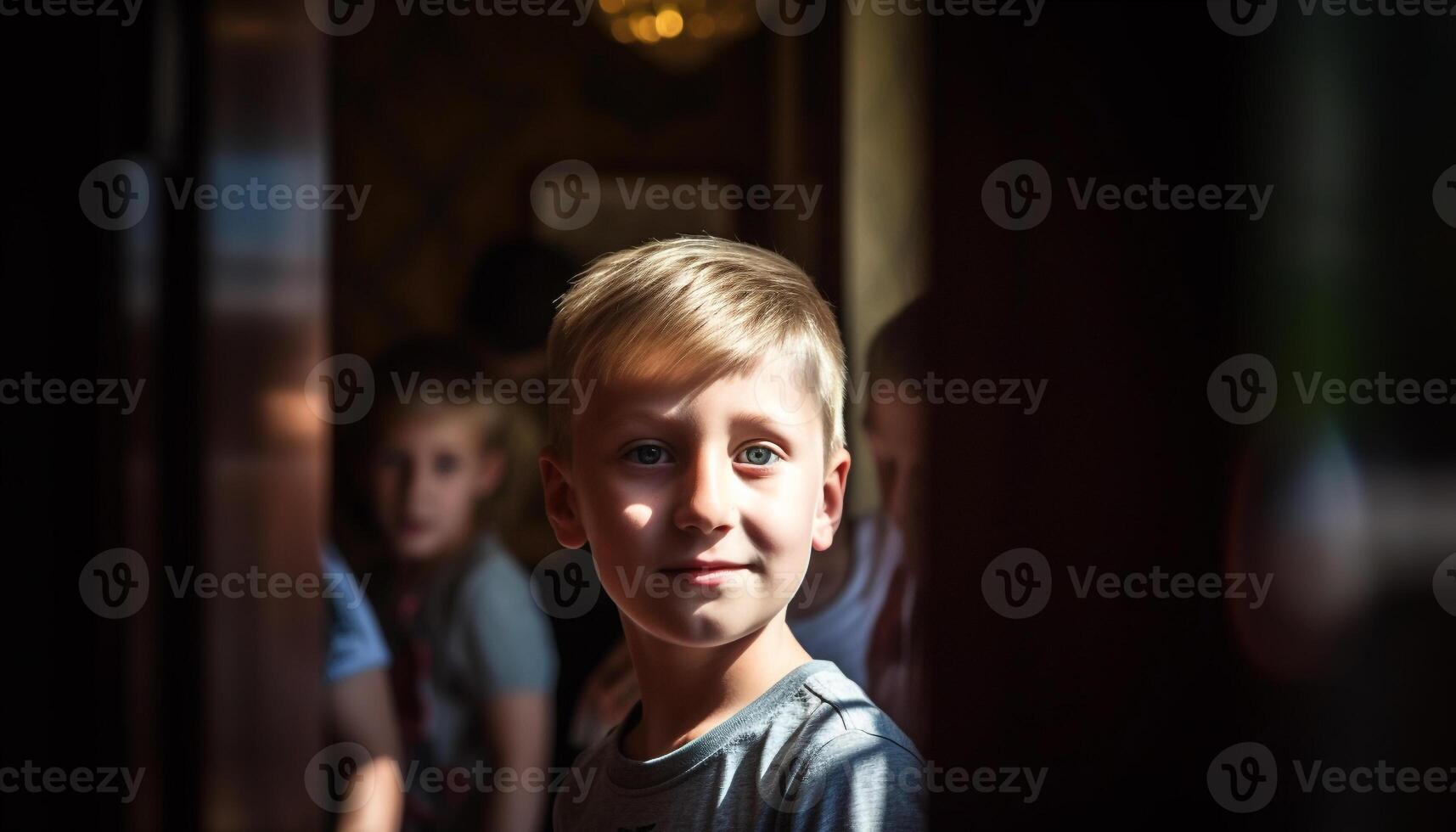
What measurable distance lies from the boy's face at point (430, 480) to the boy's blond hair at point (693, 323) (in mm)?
279

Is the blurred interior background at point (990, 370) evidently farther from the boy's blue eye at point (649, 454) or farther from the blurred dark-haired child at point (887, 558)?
the boy's blue eye at point (649, 454)

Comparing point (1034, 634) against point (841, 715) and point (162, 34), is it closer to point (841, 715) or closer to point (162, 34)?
point (841, 715)

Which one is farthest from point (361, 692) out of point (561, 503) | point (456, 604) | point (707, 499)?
point (707, 499)

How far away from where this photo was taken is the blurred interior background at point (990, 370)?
69 cm

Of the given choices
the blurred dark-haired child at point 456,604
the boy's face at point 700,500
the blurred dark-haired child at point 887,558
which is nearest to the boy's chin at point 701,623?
the boy's face at point 700,500

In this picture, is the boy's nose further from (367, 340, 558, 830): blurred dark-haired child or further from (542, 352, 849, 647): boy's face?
(367, 340, 558, 830): blurred dark-haired child

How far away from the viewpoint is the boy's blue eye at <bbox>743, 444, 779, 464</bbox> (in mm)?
491

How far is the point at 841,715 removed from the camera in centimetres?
51

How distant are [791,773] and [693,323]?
21cm

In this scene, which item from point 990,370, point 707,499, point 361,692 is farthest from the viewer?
point 361,692

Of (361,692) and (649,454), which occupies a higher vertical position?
(649,454)

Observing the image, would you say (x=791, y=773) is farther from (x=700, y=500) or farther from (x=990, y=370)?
(x=990, y=370)

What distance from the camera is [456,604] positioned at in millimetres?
811

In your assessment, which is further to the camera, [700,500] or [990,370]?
[990,370]
